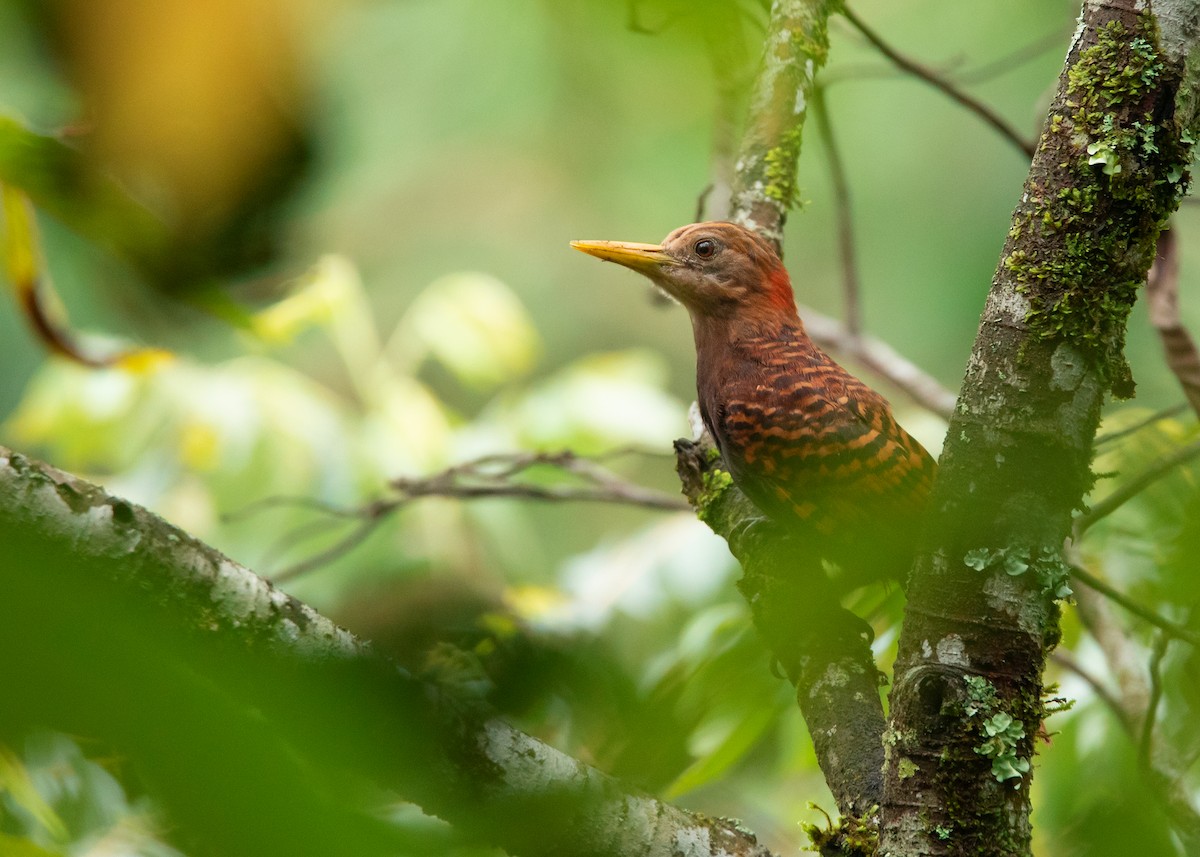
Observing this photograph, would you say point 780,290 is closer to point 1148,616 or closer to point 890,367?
point 890,367

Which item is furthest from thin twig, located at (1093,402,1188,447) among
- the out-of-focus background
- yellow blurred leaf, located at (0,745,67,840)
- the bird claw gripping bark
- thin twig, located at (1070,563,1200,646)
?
yellow blurred leaf, located at (0,745,67,840)

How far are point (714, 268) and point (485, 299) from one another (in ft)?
7.76

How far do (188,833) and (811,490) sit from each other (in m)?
2.50

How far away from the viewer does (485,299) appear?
17.8 feet

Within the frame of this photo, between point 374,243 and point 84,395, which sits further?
point 374,243

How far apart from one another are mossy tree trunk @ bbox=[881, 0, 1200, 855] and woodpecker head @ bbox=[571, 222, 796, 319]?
4.99 feet

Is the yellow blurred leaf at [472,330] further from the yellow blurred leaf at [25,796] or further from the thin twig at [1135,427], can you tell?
the yellow blurred leaf at [25,796]

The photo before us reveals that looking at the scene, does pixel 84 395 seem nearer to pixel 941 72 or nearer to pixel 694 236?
pixel 694 236

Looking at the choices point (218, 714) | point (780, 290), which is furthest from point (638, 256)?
point (218, 714)

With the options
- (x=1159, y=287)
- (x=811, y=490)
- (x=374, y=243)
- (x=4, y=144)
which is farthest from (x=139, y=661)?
(x=374, y=243)

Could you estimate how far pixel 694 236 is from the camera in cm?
325

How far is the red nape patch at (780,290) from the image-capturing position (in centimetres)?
322

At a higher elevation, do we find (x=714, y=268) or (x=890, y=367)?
(x=890, y=367)

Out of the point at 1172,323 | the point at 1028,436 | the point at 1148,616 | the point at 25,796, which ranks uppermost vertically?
the point at 1172,323
